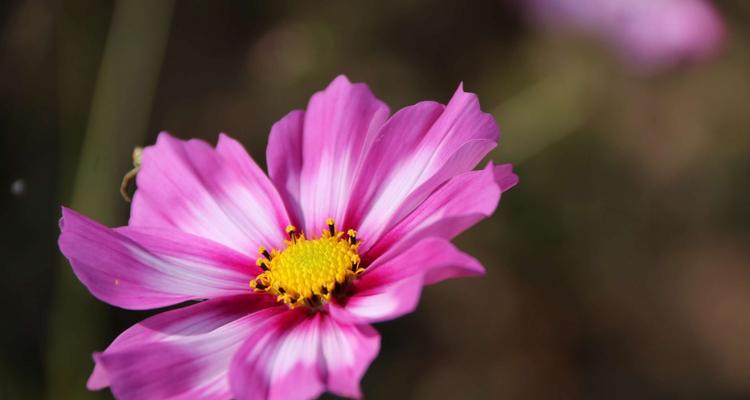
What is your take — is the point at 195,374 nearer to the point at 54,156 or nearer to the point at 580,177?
the point at 54,156

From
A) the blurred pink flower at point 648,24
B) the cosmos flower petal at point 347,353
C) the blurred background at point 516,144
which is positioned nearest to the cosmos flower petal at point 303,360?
the cosmos flower petal at point 347,353

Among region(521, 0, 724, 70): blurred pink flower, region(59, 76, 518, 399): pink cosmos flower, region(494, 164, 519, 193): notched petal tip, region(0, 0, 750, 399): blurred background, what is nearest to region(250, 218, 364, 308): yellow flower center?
region(59, 76, 518, 399): pink cosmos flower

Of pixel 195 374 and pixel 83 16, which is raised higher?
pixel 83 16

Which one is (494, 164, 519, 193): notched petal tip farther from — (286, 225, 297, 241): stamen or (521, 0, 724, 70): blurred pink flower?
(521, 0, 724, 70): blurred pink flower

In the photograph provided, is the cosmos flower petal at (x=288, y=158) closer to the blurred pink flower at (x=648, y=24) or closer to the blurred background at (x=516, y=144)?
the blurred background at (x=516, y=144)

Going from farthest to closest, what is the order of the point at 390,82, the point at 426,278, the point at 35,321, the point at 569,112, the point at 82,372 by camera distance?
the point at 390,82, the point at 569,112, the point at 35,321, the point at 82,372, the point at 426,278

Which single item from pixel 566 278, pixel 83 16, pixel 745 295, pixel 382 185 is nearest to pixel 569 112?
pixel 566 278

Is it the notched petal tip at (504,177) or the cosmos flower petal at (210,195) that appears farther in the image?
the cosmos flower petal at (210,195)
